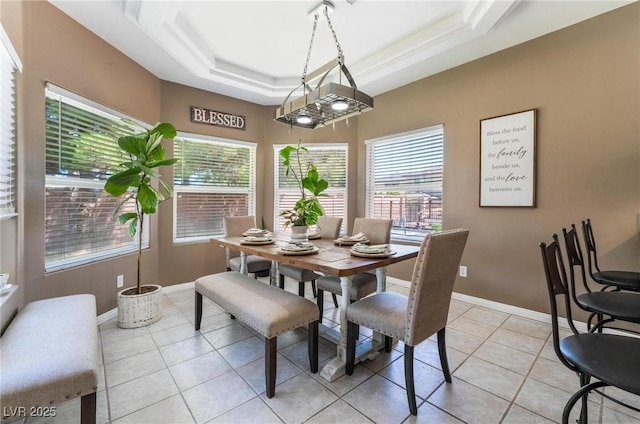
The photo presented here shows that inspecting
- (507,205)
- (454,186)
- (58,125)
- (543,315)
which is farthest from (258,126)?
(543,315)

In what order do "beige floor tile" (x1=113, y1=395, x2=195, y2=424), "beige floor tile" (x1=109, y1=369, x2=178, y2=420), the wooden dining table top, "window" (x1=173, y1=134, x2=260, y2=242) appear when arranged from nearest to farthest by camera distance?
1. "beige floor tile" (x1=113, y1=395, x2=195, y2=424)
2. "beige floor tile" (x1=109, y1=369, x2=178, y2=420)
3. the wooden dining table top
4. "window" (x1=173, y1=134, x2=260, y2=242)

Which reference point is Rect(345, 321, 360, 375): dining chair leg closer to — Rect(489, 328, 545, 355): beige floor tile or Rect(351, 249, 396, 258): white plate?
Rect(351, 249, 396, 258): white plate

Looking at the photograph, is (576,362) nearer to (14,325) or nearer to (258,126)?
(14,325)

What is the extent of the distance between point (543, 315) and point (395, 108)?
9.77 feet

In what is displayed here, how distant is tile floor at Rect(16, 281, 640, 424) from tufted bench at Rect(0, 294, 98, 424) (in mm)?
475

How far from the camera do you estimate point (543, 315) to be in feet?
8.93

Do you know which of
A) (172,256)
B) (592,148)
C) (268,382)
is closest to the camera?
(268,382)

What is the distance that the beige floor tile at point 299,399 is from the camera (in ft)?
5.14

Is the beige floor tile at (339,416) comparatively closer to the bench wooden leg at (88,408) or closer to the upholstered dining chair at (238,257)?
the bench wooden leg at (88,408)

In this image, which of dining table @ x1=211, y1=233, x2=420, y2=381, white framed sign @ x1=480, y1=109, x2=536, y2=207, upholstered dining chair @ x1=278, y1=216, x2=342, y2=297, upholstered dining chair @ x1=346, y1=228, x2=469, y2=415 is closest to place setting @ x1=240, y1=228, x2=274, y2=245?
dining table @ x1=211, y1=233, x2=420, y2=381

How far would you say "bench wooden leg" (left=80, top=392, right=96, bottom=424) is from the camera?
1230 millimetres

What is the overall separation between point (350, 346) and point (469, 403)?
0.75 metres

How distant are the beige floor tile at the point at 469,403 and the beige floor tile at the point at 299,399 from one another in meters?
0.65

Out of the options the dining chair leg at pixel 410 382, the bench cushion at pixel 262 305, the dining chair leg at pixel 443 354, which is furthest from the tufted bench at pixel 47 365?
the dining chair leg at pixel 443 354
